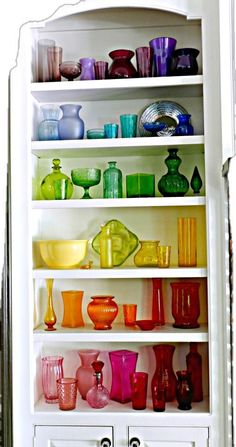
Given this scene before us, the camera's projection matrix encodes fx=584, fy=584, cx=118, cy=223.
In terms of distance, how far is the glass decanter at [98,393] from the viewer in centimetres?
206

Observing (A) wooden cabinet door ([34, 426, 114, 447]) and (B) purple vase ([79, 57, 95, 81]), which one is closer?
(A) wooden cabinet door ([34, 426, 114, 447])

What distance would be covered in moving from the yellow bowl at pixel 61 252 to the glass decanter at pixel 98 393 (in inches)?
14.8

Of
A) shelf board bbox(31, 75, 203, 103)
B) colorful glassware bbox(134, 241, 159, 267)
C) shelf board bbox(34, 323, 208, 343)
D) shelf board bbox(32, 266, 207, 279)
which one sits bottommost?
shelf board bbox(34, 323, 208, 343)

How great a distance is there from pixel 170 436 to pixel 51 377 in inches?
19.0

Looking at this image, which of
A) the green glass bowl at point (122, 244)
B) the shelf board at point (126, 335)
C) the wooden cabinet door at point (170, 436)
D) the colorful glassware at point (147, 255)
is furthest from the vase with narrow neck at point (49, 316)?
the wooden cabinet door at point (170, 436)

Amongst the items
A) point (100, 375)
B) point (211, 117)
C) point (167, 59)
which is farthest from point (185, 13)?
point (100, 375)

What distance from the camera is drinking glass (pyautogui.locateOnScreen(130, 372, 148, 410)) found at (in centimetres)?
205

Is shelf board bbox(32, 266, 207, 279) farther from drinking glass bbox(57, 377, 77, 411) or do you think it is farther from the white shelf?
drinking glass bbox(57, 377, 77, 411)

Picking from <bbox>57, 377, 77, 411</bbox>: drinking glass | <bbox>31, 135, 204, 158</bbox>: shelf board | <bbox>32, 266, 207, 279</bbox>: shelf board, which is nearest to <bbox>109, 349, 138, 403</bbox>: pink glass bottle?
<bbox>57, 377, 77, 411</bbox>: drinking glass

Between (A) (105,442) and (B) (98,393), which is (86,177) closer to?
(B) (98,393)

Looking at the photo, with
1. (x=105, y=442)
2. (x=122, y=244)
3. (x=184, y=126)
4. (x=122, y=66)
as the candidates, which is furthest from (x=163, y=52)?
(x=105, y=442)

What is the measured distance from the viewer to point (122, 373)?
7.02 ft

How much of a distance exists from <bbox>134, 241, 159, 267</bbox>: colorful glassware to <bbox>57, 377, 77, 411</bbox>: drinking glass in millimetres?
491

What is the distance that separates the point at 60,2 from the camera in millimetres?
584
